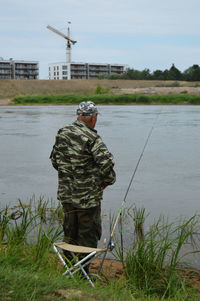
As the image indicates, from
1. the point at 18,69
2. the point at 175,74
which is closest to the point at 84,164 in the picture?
the point at 175,74

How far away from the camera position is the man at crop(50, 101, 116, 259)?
3.84 meters

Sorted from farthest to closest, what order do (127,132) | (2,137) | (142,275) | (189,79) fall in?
(189,79) < (127,132) < (2,137) < (142,275)

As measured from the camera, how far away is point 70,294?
3.02 metres

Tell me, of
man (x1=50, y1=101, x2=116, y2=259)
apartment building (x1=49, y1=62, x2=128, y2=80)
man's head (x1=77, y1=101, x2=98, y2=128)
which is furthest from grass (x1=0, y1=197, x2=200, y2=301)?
apartment building (x1=49, y1=62, x2=128, y2=80)

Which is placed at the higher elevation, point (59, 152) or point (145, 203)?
point (59, 152)

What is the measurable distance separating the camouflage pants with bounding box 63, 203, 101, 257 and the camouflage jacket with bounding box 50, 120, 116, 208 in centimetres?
9

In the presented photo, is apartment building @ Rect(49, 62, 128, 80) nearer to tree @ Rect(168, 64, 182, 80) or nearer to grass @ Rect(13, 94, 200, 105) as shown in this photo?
tree @ Rect(168, 64, 182, 80)

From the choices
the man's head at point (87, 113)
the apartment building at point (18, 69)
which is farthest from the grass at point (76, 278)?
the apartment building at point (18, 69)

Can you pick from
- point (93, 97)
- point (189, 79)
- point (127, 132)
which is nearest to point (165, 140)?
point (127, 132)

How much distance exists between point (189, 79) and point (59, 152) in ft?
368

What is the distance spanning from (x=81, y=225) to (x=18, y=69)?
152 meters

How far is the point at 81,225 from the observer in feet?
13.1

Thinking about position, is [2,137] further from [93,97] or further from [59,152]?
[93,97]

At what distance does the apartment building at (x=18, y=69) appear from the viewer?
485ft
